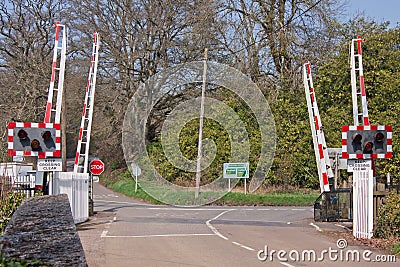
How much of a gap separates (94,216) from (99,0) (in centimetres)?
2190

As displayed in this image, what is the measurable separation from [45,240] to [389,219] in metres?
10.2

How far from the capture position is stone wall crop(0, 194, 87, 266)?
423cm

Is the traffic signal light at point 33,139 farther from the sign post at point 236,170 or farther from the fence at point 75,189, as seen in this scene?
the sign post at point 236,170

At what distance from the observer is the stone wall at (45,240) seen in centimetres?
423

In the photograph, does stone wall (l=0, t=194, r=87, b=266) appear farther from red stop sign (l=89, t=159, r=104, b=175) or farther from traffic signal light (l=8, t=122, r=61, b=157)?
red stop sign (l=89, t=159, r=104, b=175)

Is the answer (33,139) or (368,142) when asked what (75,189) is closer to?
(33,139)

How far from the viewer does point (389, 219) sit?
13547 millimetres

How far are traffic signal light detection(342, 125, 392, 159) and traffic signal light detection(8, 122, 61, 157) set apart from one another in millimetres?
7558

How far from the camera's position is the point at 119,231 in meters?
16.6

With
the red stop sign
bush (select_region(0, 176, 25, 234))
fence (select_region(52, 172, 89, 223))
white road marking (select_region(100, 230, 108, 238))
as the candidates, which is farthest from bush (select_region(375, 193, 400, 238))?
the red stop sign

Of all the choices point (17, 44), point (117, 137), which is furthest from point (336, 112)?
point (17, 44)

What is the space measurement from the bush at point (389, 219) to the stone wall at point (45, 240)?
874cm

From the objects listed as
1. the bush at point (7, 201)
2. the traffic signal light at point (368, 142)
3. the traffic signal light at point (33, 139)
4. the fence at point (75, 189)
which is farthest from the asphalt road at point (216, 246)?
the traffic signal light at point (33, 139)

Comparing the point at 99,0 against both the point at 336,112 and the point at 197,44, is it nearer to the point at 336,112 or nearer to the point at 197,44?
the point at 197,44
